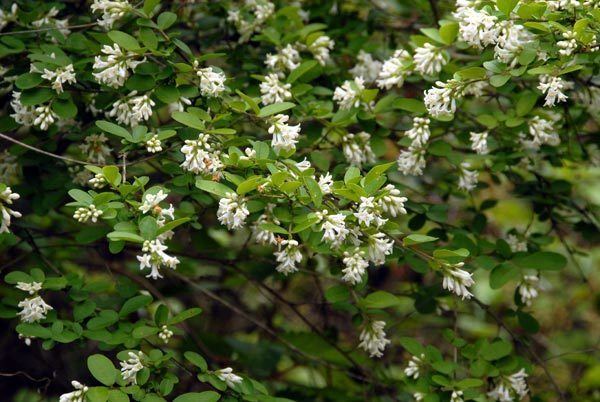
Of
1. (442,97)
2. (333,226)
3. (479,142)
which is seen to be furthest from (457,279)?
(479,142)

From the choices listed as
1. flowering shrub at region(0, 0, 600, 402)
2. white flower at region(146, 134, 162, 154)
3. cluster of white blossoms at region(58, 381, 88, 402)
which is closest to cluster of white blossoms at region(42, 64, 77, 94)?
flowering shrub at region(0, 0, 600, 402)

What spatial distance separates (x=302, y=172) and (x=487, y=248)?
1102mm

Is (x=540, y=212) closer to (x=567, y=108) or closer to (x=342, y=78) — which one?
(x=567, y=108)

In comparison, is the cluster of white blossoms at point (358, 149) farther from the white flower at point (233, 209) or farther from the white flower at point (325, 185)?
the white flower at point (233, 209)

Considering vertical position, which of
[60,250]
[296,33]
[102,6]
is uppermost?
[102,6]

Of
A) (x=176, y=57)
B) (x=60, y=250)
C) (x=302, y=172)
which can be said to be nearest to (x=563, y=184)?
(x=302, y=172)

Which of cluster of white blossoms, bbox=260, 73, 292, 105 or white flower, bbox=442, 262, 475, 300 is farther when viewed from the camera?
cluster of white blossoms, bbox=260, 73, 292, 105

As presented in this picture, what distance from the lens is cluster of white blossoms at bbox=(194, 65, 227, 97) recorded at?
2.69 m

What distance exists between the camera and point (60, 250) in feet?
12.8

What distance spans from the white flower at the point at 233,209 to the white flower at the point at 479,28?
3.13 ft

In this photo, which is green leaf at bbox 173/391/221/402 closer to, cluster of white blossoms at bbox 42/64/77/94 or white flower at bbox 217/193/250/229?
white flower at bbox 217/193/250/229

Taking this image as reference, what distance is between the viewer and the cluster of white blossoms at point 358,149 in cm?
306

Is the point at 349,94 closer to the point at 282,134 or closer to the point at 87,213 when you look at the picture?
the point at 282,134

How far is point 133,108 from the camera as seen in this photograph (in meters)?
2.69
